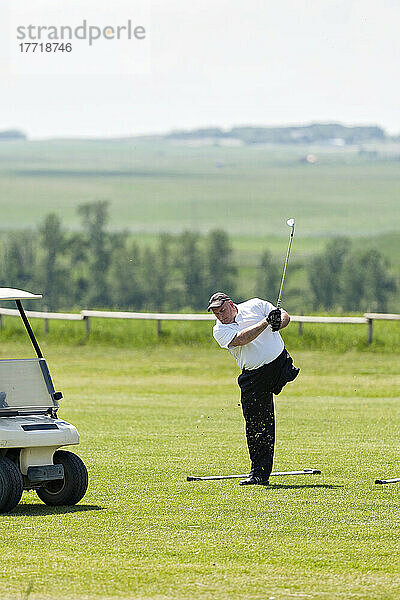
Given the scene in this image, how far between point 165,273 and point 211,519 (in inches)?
4830

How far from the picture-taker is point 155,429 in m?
17.8

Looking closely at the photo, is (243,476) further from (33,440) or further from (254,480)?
(33,440)

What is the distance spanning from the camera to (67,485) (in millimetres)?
10250

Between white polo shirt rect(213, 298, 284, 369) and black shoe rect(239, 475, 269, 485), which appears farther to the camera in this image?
black shoe rect(239, 475, 269, 485)

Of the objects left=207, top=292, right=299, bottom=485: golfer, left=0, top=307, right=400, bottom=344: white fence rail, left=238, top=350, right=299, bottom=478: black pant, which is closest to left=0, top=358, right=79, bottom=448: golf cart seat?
left=207, top=292, right=299, bottom=485: golfer

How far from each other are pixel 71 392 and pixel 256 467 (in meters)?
14.1

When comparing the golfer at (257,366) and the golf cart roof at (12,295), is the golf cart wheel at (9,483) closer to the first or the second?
the golf cart roof at (12,295)

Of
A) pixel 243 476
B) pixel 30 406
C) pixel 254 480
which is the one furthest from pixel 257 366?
pixel 30 406

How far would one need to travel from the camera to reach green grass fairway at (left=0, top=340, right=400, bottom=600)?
7.43m

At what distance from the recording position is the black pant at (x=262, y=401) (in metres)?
11.7

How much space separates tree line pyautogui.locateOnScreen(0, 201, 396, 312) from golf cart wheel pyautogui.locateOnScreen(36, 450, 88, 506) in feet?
352

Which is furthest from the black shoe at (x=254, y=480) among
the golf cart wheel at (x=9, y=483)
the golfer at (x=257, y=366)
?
the golf cart wheel at (x=9, y=483)

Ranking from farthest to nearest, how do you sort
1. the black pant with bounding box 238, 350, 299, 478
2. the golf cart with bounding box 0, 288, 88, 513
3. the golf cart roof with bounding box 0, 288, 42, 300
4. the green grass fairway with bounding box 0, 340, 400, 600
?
1. the black pant with bounding box 238, 350, 299, 478
2. the golf cart roof with bounding box 0, 288, 42, 300
3. the golf cart with bounding box 0, 288, 88, 513
4. the green grass fairway with bounding box 0, 340, 400, 600

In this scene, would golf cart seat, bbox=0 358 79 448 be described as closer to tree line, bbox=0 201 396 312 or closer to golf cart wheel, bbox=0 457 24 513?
golf cart wheel, bbox=0 457 24 513
